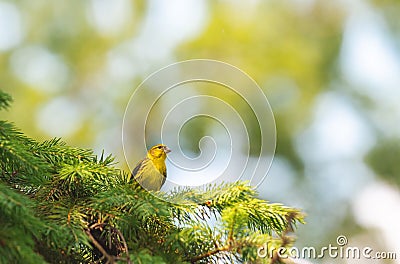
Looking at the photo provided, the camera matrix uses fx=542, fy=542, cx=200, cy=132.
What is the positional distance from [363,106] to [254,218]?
7.08 feet

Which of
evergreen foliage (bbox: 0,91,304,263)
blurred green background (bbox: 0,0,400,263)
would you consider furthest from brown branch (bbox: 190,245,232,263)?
blurred green background (bbox: 0,0,400,263)

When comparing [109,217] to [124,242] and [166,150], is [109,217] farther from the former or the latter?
[166,150]

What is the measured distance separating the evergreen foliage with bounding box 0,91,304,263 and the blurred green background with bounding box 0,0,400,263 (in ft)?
5.18

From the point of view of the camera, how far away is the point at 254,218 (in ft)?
1.11

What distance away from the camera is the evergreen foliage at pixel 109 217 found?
0.27 m

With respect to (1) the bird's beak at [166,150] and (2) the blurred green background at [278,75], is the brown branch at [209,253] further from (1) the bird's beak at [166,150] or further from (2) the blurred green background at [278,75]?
(2) the blurred green background at [278,75]

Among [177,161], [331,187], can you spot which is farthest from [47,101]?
[177,161]

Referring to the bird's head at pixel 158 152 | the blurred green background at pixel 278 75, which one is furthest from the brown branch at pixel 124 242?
the blurred green background at pixel 278 75

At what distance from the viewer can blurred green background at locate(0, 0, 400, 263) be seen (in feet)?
6.83

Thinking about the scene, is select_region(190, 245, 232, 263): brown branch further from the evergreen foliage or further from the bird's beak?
the bird's beak

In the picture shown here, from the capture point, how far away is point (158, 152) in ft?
1.60

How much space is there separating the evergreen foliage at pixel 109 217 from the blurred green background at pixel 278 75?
158 cm

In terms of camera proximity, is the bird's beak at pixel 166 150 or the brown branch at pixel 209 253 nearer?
the brown branch at pixel 209 253

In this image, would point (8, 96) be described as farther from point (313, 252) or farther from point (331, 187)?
point (331, 187)
